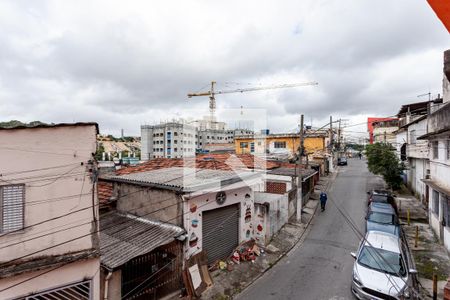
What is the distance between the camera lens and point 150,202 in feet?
35.3

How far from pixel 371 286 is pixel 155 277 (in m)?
7.43

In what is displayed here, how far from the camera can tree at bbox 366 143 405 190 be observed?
72.8 feet

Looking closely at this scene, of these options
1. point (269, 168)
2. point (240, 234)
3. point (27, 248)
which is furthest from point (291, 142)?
point (27, 248)

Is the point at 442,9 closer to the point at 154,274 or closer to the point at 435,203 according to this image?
the point at 154,274

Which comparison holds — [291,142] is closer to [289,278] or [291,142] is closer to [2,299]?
[289,278]

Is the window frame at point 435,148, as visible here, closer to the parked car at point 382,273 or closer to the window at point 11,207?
the parked car at point 382,273

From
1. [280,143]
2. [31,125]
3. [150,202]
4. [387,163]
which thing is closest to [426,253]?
[387,163]

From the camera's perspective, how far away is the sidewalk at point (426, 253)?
9.62m

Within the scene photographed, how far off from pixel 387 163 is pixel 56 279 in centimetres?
2488

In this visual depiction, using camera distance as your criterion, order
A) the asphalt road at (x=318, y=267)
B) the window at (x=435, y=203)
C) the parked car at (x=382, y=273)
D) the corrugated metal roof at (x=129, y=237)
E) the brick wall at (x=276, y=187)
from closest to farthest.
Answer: the corrugated metal roof at (x=129, y=237) < the parked car at (x=382, y=273) < the asphalt road at (x=318, y=267) < the window at (x=435, y=203) < the brick wall at (x=276, y=187)

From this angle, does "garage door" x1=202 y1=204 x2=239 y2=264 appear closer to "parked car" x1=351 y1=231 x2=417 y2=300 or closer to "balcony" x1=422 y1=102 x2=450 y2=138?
"parked car" x1=351 y1=231 x2=417 y2=300

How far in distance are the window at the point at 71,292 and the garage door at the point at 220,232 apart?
4758 millimetres

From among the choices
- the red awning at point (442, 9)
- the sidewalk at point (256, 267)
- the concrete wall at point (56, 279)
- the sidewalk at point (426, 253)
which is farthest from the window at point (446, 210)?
the concrete wall at point (56, 279)

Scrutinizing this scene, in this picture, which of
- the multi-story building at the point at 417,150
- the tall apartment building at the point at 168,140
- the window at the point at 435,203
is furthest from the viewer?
the tall apartment building at the point at 168,140
